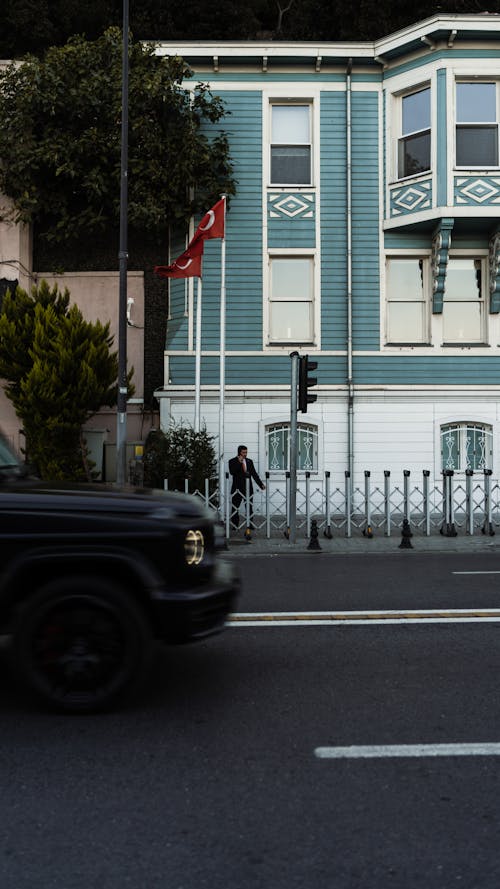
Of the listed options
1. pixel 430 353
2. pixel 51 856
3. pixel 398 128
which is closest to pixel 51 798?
pixel 51 856

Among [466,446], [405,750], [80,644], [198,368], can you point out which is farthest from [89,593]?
[466,446]

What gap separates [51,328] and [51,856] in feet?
48.7

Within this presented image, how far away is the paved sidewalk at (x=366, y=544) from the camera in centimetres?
1410

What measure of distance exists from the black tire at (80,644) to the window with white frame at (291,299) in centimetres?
1533

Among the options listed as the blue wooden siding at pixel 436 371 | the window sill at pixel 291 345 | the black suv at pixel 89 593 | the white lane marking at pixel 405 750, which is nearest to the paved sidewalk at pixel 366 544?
the blue wooden siding at pixel 436 371

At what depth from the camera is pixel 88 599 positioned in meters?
4.89

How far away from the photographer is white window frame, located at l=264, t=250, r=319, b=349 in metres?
19.8

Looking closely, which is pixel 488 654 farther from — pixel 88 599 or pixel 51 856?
pixel 51 856

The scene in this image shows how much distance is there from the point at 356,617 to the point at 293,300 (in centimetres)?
1309

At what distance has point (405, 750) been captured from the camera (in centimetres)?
439

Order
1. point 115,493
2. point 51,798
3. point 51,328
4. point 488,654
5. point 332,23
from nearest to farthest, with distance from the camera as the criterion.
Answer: point 51,798
point 115,493
point 488,654
point 51,328
point 332,23

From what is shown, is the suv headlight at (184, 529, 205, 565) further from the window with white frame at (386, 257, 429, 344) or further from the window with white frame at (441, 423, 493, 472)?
the window with white frame at (386, 257, 429, 344)

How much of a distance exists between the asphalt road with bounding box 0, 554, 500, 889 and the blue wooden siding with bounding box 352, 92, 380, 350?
1370 centimetres

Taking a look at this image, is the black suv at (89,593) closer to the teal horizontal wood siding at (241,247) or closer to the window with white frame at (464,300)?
the teal horizontal wood siding at (241,247)
